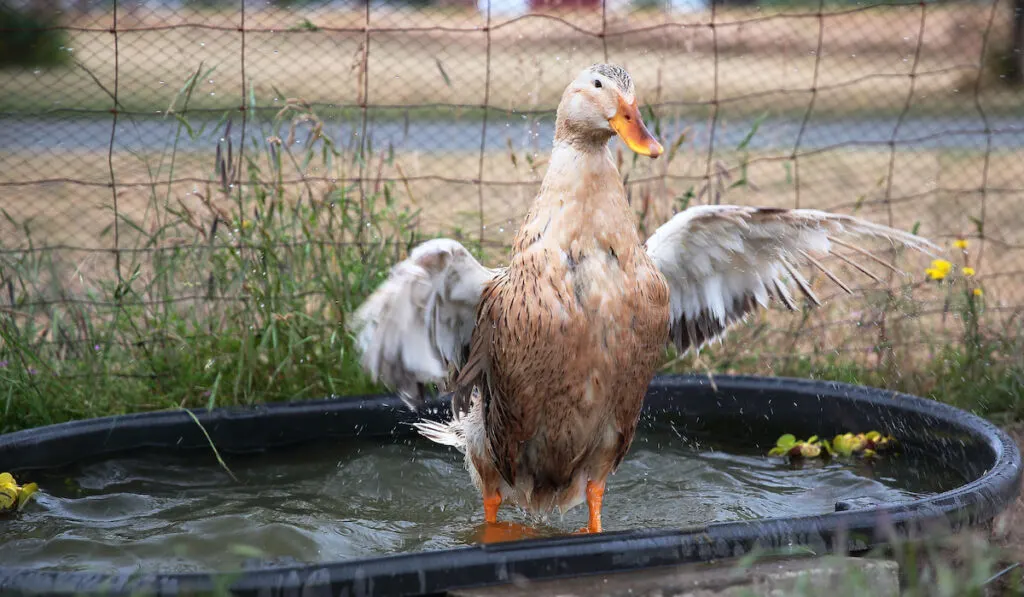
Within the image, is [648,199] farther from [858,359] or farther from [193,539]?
[193,539]

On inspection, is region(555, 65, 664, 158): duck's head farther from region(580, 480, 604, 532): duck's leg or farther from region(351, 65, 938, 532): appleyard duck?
region(580, 480, 604, 532): duck's leg

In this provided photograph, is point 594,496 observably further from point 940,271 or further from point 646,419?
point 940,271

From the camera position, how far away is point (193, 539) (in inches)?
132

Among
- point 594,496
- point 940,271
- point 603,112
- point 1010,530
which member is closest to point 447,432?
point 594,496

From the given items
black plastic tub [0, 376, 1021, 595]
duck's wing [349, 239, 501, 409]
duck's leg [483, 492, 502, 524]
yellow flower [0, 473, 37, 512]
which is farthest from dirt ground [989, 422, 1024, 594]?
yellow flower [0, 473, 37, 512]

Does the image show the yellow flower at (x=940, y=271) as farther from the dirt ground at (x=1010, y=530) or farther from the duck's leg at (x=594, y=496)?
the duck's leg at (x=594, y=496)

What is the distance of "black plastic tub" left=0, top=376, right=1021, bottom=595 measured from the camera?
95.1 inches

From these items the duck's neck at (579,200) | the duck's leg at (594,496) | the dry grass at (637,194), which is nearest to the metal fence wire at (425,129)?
the dry grass at (637,194)

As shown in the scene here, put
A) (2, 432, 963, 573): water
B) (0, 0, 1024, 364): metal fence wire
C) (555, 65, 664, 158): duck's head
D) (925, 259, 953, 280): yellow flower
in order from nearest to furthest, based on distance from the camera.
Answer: (555, 65, 664, 158): duck's head < (2, 432, 963, 573): water < (0, 0, 1024, 364): metal fence wire < (925, 259, 953, 280): yellow flower

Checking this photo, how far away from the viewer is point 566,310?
121 inches

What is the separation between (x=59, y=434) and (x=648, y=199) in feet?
8.41

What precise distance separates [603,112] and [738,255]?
90 centimetres

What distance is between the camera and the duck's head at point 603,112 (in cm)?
299

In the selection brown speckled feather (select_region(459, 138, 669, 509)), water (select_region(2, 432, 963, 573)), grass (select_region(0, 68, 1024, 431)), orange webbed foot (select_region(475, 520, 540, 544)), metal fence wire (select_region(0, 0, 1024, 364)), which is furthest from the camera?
metal fence wire (select_region(0, 0, 1024, 364))
